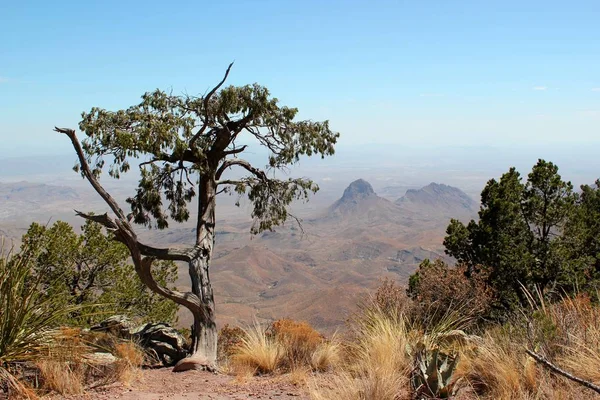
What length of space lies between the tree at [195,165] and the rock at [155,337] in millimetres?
646

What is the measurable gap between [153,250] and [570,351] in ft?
27.0

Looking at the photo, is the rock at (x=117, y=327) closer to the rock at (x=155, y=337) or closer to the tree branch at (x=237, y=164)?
the rock at (x=155, y=337)

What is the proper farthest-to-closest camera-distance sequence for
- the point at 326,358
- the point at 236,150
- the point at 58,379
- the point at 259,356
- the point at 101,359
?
the point at 236,150
the point at 259,356
the point at 326,358
the point at 101,359
the point at 58,379

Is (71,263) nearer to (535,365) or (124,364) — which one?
(124,364)

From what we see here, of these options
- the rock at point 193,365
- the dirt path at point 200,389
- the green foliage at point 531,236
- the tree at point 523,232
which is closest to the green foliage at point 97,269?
the rock at point 193,365

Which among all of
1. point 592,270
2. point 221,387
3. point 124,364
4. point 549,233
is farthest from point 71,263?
point 592,270

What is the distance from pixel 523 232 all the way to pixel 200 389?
1776cm

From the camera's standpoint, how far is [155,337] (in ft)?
35.7

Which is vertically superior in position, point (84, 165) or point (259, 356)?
point (84, 165)

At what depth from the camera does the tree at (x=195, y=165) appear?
10.3m

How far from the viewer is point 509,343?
6.50 meters

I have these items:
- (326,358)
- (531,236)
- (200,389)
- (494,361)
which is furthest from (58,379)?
A: (531,236)

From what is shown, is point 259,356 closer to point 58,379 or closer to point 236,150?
point 58,379

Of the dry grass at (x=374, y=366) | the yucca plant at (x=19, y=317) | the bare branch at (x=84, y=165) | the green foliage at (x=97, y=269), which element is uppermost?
the bare branch at (x=84, y=165)
